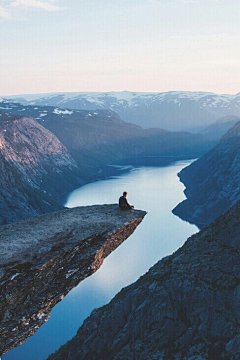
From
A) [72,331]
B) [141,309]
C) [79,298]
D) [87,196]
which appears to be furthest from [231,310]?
[87,196]

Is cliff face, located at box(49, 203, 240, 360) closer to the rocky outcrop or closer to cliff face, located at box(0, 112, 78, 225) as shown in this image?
the rocky outcrop

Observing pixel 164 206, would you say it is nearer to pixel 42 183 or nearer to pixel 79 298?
pixel 42 183

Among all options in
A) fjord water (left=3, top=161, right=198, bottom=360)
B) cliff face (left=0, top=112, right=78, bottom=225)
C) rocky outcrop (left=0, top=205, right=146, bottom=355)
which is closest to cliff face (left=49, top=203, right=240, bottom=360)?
rocky outcrop (left=0, top=205, right=146, bottom=355)

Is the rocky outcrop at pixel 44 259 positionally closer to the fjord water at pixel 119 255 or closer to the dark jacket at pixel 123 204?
the dark jacket at pixel 123 204

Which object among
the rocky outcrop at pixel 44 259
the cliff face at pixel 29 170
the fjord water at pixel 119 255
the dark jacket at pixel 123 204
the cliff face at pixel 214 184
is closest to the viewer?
the rocky outcrop at pixel 44 259

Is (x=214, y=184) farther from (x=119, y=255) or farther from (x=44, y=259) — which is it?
(x=44, y=259)

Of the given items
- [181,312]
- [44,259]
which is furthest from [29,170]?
[44,259]

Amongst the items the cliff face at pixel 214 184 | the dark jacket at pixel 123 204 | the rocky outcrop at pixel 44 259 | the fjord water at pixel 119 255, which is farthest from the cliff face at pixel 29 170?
the rocky outcrop at pixel 44 259
